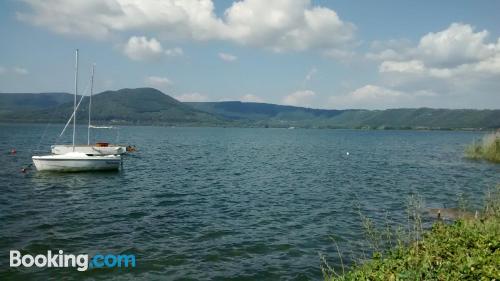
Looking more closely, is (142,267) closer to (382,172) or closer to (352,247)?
(352,247)

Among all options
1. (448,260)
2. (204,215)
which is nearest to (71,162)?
(204,215)

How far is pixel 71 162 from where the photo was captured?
127 feet

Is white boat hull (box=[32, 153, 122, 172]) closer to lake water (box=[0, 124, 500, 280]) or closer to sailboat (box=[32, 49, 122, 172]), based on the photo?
sailboat (box=[32, 49, 122, 172])

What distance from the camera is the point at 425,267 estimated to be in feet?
31.1

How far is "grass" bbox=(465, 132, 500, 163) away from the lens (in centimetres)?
5299

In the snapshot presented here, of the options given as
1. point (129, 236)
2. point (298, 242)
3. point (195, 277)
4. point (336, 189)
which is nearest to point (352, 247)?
point (298, 242)

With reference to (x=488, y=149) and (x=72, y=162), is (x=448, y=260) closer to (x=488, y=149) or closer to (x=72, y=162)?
(x=72, y=162)

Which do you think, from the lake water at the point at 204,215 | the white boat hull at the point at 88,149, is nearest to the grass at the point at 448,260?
the lake water at the point at 204,215
